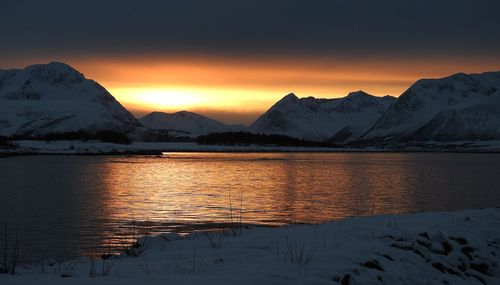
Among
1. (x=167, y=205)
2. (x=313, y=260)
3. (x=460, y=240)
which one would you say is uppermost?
(x=313, y=260)

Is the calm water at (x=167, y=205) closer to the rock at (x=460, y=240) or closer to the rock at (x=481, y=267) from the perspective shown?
the rock at (x=460, y=240)

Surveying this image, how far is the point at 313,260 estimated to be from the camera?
43.3ft

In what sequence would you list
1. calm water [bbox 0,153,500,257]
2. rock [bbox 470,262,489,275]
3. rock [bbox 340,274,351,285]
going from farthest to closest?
calm water [bbox 0,153,500,257]
rock [bbox 470,262,489,275]
rock [bbox 340,274,351,285]

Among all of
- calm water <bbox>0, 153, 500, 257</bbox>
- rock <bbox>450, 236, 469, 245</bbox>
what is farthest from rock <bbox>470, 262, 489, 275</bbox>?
calm water <bbox>0, 153, 500, 257</bbox>

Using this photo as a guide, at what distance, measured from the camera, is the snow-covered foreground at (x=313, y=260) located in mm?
11641

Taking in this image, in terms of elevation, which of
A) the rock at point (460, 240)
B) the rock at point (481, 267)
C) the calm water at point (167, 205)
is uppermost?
the rock at point (460, 240)

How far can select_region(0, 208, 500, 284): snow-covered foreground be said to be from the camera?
11.6 metres

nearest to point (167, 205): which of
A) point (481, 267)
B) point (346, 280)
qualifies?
point (481, 267)

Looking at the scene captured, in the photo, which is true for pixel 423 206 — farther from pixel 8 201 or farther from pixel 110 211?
pixel 8 201

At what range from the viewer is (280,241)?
1612 cm

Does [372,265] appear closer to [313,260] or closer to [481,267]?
[313,260]

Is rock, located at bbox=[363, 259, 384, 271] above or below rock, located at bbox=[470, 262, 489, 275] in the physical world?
above

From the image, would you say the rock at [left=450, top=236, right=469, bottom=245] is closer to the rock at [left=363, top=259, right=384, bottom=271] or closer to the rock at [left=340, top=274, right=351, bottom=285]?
the rock at [left=363, top=259, right=384, bottom=271]

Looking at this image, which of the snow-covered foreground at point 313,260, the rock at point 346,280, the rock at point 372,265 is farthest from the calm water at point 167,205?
the rock at point 346,280
